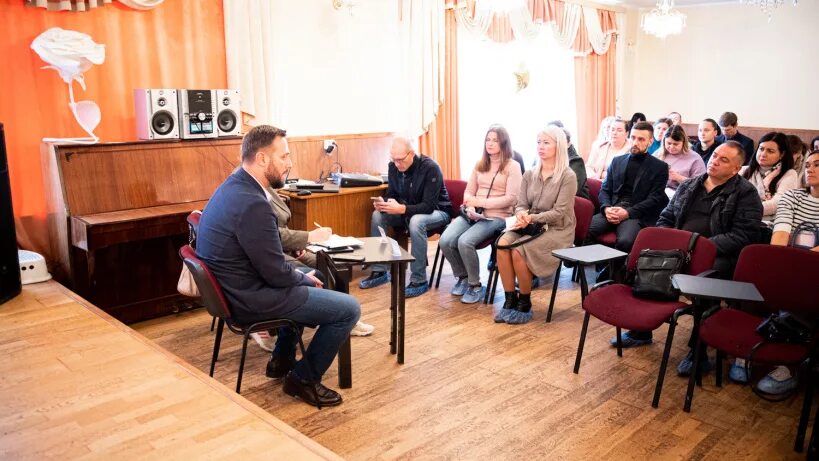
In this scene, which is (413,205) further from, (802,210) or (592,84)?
(592,84)

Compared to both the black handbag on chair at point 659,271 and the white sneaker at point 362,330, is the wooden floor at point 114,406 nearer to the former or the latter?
the white sneaker at point 362,330

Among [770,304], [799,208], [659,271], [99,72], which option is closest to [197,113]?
[99,72]

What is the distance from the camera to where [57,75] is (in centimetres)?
433

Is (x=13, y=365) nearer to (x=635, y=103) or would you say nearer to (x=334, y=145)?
(x=334, y=145)

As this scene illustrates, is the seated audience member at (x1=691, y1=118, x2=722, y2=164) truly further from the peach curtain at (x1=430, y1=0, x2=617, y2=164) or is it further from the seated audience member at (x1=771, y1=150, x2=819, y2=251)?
the seated audience member at (x1=771, y1=150, x2=819, y2=251)

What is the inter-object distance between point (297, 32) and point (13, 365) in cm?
351

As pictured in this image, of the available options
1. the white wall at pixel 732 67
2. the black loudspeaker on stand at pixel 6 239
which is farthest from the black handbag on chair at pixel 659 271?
the white wall at pixel 732 67

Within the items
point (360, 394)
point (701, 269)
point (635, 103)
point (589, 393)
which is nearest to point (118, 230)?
point (360, 394)

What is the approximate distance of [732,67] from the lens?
8914mm

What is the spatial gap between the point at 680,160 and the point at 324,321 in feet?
12.5

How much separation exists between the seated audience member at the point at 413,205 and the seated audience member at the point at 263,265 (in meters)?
1.84

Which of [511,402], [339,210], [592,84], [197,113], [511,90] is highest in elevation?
[592,84]

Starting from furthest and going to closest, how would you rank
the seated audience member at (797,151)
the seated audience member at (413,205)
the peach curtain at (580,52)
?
the peach curtain at (580,52)
the seated audience member at (413,205)
the seated audience member at (797,151)

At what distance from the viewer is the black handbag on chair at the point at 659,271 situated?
11.2ft
